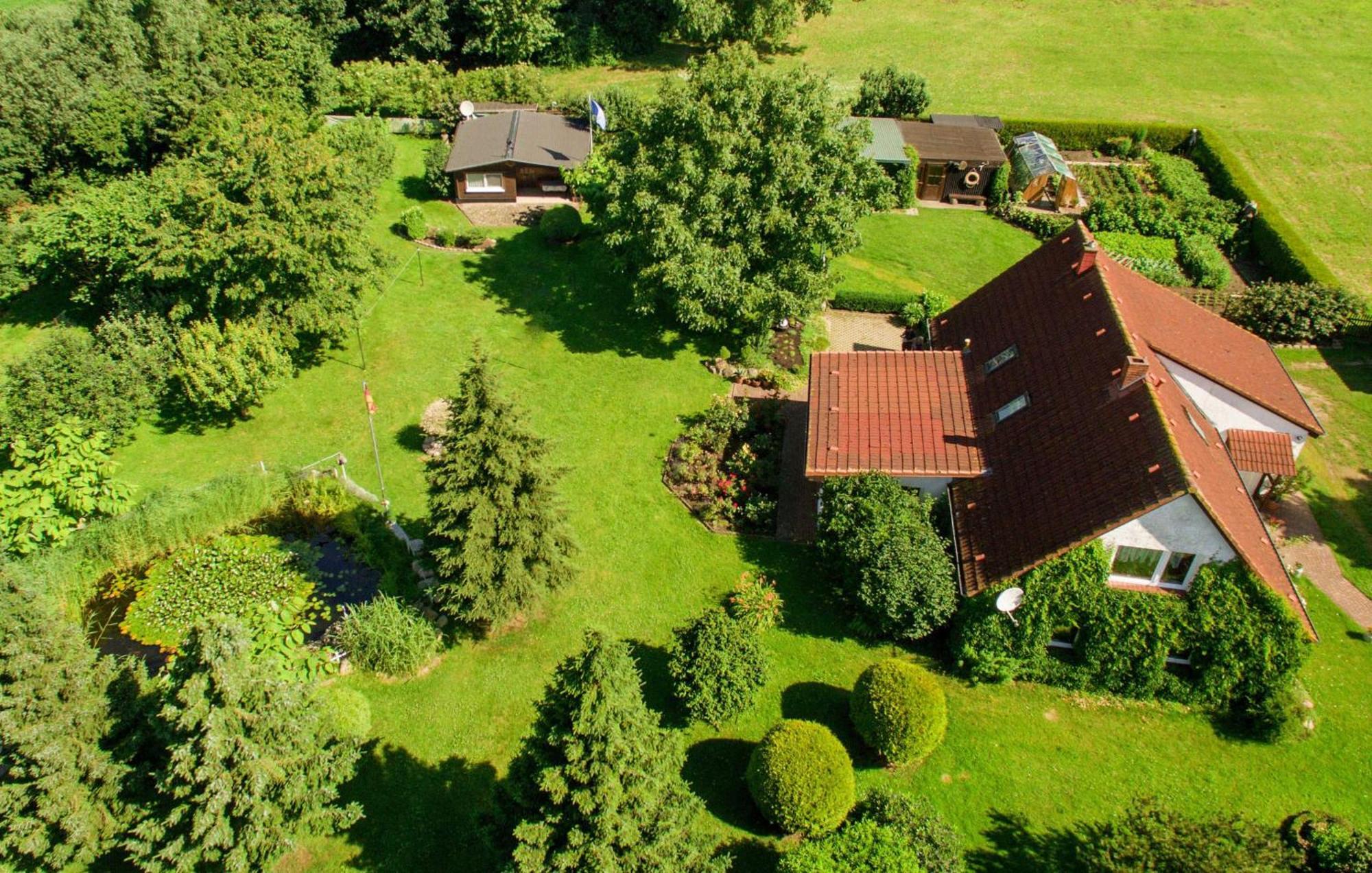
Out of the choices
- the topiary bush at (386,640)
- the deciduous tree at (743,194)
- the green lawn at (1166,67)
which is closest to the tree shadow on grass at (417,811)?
the topiary bush at (386,640)

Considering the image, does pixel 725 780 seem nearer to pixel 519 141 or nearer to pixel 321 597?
pixel 321 597

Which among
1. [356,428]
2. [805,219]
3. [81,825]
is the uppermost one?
[805,219]

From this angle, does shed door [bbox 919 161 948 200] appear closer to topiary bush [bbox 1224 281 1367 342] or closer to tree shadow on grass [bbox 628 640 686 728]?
topiary bush [bbox 1224 281 1367 342]

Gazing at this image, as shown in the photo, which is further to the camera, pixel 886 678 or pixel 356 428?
pixel 356 428

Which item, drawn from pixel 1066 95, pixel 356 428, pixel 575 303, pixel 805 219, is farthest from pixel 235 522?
pixel 1066 95

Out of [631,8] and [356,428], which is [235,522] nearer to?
[356,428]
